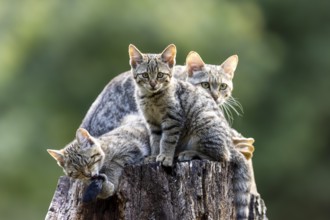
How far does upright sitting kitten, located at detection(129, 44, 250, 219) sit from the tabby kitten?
0.74ft

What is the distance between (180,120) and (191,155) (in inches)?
13.9

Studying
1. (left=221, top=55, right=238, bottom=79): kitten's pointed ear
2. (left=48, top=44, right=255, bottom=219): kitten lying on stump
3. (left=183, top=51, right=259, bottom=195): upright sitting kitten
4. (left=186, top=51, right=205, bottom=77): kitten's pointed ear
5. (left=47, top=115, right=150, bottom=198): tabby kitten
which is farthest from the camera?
(left=221, top=55, right=238, bottom=79): kitten's pointed ear

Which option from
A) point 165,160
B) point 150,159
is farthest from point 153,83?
point 165,160

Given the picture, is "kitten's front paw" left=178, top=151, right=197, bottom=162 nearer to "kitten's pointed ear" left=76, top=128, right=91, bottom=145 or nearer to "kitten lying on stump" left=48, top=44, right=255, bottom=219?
"kitten lying on stump" left=48, top=44, right=255, bottom=219

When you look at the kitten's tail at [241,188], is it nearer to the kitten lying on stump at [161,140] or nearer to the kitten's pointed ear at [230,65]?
the kitten lying on stump at [161,140]

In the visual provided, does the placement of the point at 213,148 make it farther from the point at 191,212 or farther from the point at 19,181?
the point at 19,181

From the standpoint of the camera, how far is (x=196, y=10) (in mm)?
19922

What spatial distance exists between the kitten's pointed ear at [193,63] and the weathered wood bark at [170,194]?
224 centimetres

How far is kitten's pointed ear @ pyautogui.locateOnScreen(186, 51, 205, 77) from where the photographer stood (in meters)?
12.2

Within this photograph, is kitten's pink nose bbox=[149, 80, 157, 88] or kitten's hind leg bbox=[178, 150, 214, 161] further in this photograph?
kitten's pink nose bbox=[149, 80, 157, 88]

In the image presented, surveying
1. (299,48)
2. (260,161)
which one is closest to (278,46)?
(299,48)

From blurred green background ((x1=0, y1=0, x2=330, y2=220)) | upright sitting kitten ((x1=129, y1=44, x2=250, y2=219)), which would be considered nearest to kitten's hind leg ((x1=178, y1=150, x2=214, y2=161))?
upright sitting kitten ((x1=129, y1=44, x2=250, y2=219))

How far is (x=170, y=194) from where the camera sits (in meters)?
9.88

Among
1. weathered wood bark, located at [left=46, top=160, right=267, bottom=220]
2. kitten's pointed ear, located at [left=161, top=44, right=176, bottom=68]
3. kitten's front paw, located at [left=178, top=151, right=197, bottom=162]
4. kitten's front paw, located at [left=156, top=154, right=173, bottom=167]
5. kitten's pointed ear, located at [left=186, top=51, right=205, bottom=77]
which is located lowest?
weathered wood bark, located at [left=46, top=160, right=267, bottom=220]
